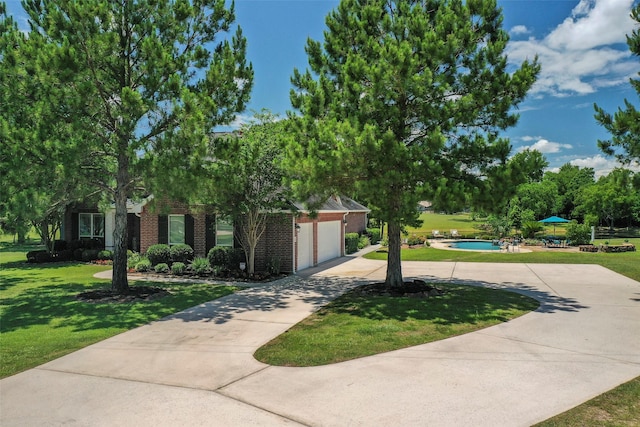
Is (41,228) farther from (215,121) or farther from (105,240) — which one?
(215,121)

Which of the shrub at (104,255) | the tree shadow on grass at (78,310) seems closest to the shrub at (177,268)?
the tree shadow on grass at (78,310)

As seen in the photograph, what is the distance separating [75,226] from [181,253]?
9.55 m

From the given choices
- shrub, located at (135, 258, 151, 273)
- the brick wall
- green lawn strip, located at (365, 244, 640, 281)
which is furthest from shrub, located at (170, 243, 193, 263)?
the brick wall

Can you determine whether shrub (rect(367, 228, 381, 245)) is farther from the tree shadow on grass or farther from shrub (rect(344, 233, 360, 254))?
the tree shadow on grass

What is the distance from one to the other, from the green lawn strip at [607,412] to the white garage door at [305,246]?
13237 millimetres

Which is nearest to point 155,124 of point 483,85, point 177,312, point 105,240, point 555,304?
point 177,312

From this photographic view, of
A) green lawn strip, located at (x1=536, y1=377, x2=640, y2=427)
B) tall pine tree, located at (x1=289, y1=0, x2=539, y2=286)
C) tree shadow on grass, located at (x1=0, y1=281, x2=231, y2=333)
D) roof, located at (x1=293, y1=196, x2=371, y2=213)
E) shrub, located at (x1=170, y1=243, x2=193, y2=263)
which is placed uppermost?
tall pine tree, located at (x1=289, y1=0, x2=539, y2=286)

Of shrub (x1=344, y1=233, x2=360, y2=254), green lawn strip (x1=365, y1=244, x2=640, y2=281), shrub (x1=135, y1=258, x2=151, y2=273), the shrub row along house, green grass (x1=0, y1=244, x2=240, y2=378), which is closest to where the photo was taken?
green grass (x1=0, y1=244, x2=240, y2=378)

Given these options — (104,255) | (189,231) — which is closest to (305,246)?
(189,231)

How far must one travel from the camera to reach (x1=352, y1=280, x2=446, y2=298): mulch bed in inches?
479

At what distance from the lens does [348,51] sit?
38.5 ft

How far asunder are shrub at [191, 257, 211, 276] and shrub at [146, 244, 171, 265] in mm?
1523

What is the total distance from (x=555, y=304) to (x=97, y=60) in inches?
511

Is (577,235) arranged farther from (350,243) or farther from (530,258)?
(350,243)
